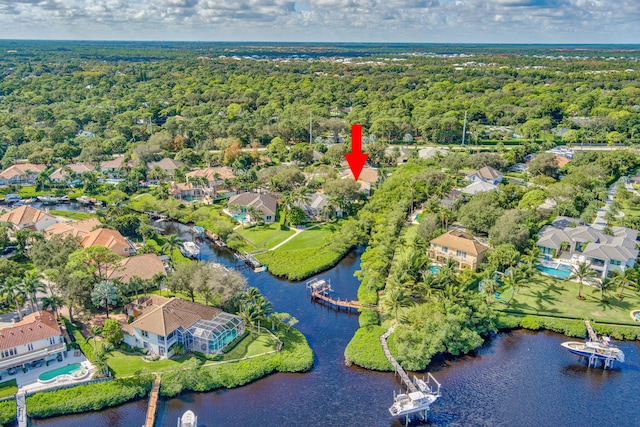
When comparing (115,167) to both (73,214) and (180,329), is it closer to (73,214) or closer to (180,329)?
(73,214)

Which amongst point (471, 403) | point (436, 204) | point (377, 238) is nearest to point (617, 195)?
point (436, 204)

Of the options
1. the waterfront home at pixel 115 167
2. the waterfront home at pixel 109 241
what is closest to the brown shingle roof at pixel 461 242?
the waterfront home at pixel 109 241

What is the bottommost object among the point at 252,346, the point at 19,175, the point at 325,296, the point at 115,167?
the point at 325,296

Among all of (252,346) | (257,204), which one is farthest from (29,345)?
(257,204)

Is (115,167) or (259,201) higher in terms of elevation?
(259,201)

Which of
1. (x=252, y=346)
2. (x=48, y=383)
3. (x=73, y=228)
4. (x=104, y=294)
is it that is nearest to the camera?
(x=48, y=383)
